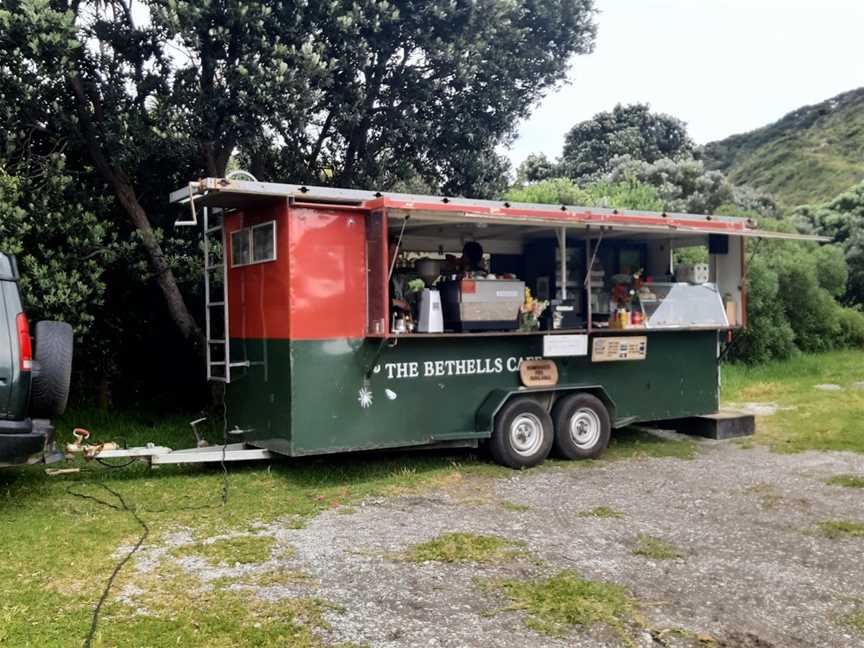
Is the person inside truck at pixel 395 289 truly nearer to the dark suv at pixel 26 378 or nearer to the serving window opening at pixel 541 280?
the serving window opening at pixel 541 280

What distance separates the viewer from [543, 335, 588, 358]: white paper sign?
8375 mm

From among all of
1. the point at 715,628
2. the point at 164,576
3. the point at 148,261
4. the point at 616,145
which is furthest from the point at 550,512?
the point at 616,145

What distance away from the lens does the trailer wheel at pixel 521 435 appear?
8.09 m

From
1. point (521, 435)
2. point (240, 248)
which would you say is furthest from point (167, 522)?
point (521, 435)

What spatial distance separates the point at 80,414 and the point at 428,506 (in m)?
5.35

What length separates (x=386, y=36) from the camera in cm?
1051

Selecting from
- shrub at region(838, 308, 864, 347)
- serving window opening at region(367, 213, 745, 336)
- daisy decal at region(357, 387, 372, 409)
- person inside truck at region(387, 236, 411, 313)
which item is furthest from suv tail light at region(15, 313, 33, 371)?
shrub at region(838, 308, 864, 347)

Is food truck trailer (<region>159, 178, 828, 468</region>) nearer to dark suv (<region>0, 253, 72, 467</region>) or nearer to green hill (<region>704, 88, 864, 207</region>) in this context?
dark suv (<region>0, 253, 72, 467</region>)

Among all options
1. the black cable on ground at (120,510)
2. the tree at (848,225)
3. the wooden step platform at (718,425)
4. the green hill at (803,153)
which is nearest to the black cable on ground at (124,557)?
the black cable on ground at (120,510)

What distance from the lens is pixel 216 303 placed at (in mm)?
8281

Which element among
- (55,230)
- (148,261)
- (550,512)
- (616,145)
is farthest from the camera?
(616,145)

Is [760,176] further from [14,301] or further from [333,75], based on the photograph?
[14,301]

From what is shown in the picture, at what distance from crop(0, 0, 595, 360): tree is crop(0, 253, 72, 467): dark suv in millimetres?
3138

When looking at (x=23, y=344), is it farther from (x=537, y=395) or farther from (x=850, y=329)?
(x=850, y=329)
